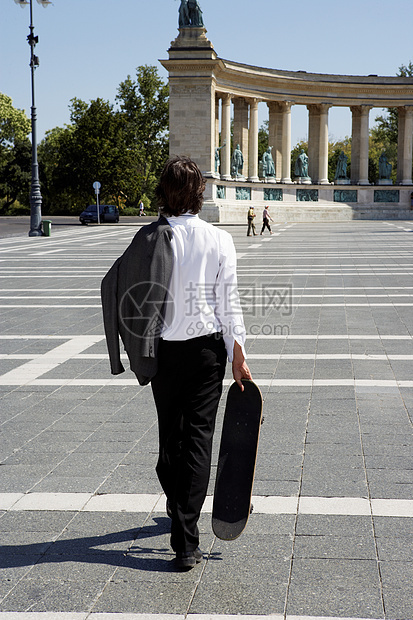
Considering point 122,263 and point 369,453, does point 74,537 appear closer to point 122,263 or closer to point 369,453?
point 122,263

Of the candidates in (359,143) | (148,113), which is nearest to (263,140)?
(148,113)

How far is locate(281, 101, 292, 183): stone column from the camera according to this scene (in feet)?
196

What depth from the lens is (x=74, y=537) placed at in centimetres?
391

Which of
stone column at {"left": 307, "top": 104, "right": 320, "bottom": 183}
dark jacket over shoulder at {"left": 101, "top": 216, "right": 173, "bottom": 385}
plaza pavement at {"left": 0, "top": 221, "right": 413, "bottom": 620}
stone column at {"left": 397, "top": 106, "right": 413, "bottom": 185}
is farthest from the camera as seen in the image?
stone column at {"left": 397, "top": 106, "right": 413, "bottom": 185}

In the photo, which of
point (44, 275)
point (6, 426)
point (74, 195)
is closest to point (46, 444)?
point (6, 426)

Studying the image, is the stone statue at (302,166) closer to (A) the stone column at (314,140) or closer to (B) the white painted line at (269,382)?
(A) the stone column at (314,140)

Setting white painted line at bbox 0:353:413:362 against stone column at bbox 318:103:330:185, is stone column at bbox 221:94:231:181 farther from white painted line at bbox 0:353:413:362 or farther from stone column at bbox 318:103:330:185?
white painted line at bbox 0:353:413:362

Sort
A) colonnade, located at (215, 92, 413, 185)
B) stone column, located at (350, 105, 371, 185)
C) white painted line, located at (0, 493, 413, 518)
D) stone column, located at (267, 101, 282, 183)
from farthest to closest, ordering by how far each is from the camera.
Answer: stone column, located at (350, 105, 371, 185) → stone column, located at (267, 101, 282, 183) → colonnade, located at (215, 92, 413, 185) → white painted line, located at (0, 493, 413, 518)

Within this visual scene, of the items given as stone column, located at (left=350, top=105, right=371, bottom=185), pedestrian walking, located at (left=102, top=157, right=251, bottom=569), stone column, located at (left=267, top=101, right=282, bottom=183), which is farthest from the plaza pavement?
stone column, located at (left=350, top=105, right=371, bottom=185)

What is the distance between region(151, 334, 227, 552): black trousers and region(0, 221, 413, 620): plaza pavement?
234 millimetres

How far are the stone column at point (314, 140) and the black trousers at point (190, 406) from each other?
60.4 m

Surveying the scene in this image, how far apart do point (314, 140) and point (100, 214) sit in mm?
19278

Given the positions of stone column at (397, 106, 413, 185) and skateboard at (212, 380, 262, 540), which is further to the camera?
stone column at (397, 106, 413, 185)

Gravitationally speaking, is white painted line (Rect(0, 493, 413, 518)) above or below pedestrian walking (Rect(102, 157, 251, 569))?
below
